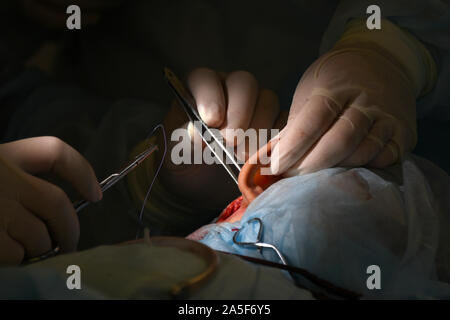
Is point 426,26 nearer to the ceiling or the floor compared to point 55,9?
nearer to the floor

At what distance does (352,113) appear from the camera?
1.21 m

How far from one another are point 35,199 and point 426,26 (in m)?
1.53

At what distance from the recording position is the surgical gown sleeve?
1465 mm

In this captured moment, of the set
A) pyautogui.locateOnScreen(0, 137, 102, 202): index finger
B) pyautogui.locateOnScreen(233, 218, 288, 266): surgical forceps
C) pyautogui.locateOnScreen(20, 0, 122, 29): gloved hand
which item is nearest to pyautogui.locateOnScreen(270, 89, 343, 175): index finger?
pyautogui.locateOnScreen(233, 218, 288, 266): surgical forceps

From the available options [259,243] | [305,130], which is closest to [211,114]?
[305,130]

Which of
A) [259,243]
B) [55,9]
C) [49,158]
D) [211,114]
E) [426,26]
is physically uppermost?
[55,9]

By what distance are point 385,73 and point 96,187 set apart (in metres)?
1.08

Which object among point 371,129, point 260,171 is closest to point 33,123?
point 260,171

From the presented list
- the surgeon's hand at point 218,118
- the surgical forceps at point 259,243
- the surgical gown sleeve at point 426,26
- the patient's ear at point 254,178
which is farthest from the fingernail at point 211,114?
the surgical gown sleeve at point 426,26

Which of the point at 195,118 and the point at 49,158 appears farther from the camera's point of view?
the point at 195,118

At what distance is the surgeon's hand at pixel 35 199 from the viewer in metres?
0.90

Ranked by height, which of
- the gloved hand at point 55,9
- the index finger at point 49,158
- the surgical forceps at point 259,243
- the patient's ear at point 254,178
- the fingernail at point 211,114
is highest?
the gloved hand at point 55,9

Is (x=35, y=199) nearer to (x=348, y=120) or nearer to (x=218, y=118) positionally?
(x=218, y=118)

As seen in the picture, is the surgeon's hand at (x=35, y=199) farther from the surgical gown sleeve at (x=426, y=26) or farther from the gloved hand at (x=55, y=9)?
the surgical gown sleeve at (x=426, y=26)
